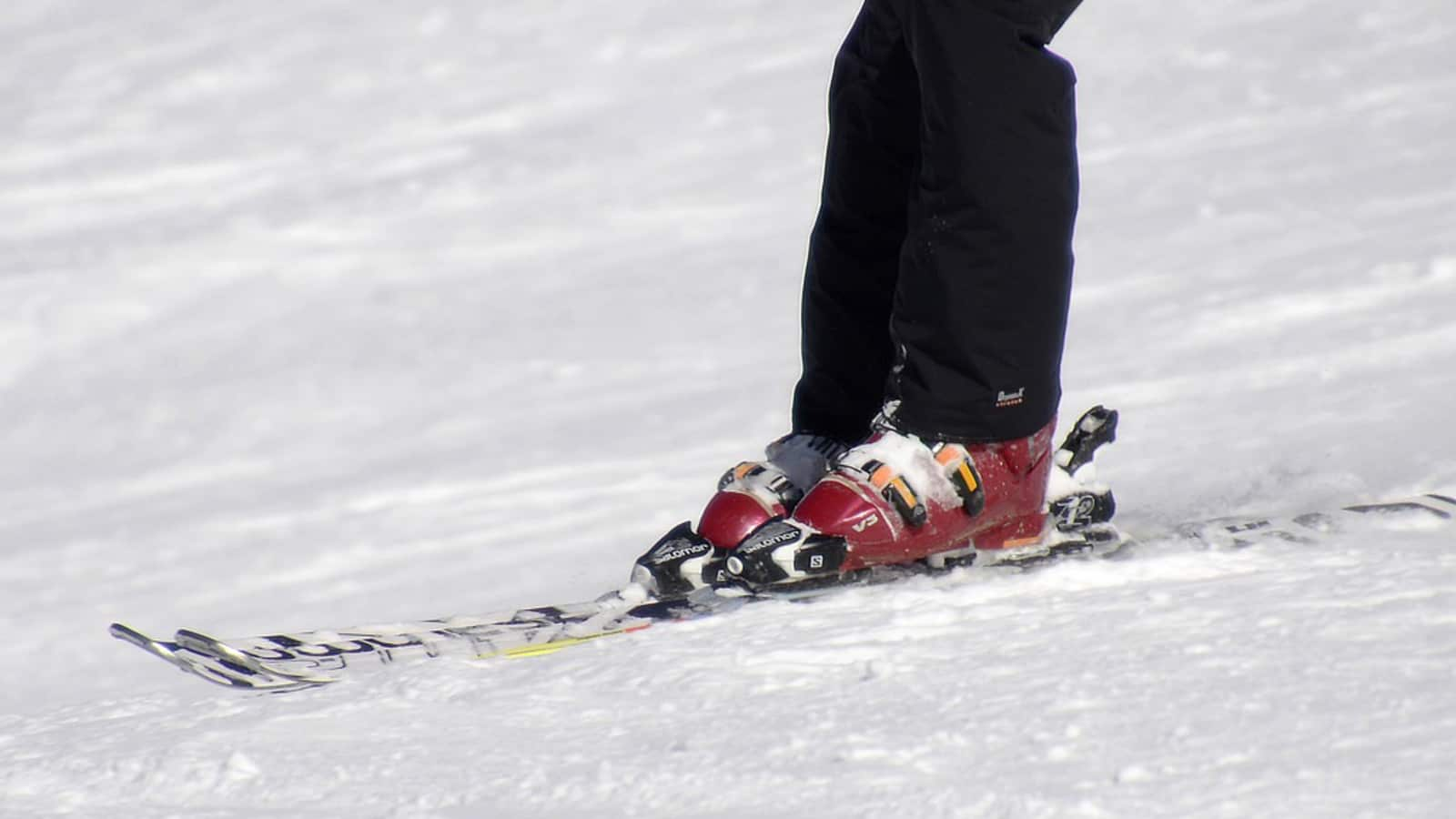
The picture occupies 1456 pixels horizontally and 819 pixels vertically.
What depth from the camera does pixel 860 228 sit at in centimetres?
242

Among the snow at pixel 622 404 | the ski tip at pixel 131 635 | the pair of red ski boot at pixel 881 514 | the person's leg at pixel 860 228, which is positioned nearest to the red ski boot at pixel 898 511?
the pair of red ski boot at pixel 881 514

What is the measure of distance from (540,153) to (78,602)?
16.8 feet

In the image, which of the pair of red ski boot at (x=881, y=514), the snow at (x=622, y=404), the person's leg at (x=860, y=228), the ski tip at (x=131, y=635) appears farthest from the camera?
the person's leg at (x=860, y=228)

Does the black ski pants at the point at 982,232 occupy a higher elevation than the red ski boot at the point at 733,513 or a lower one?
higher

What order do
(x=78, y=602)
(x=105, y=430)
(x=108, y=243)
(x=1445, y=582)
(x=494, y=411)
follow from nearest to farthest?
1. (x=1445, y=582)
2. (x=78, y=602)
3. (x=494, y=411)
4. (x=105, y=430)
5. (x=108, y=243)

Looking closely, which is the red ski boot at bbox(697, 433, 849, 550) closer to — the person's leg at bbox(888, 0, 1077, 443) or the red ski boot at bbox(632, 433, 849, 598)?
the red ski boot at bbox(632, 433, 849, 598)

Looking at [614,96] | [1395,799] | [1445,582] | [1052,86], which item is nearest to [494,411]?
[1052,86]

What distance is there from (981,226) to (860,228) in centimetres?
33

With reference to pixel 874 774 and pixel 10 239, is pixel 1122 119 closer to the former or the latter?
pixel 10 239

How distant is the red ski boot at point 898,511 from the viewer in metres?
2.14

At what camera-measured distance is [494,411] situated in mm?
4766

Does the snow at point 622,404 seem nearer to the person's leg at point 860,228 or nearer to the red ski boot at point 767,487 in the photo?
the red ski boot at point 767,487

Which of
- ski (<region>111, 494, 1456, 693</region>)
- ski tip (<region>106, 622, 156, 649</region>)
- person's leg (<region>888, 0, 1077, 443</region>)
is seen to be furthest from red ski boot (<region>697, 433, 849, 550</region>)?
ski tip (<region>106, 622, 156, 649</region>)

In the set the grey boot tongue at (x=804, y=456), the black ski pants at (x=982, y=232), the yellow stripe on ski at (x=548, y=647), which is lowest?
the yellow stripe on ski at (x=548, y=647)
